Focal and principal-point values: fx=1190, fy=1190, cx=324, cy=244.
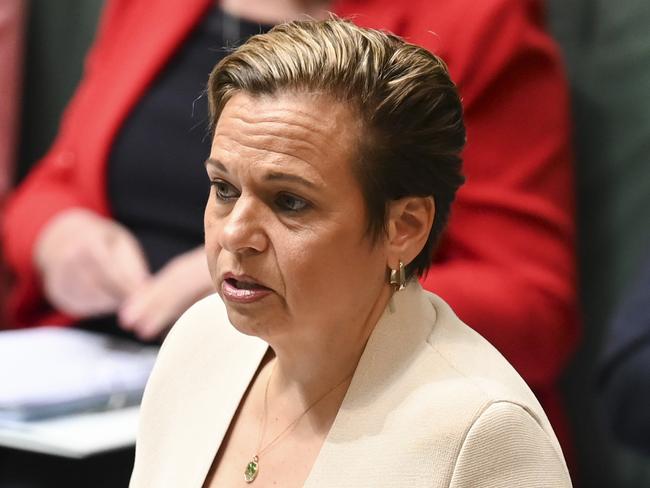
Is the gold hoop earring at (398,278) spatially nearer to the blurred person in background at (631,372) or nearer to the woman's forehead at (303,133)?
the woman's forehead at (303,133)

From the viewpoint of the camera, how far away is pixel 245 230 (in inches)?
27.2

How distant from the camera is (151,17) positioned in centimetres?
148

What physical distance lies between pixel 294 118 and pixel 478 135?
521mm

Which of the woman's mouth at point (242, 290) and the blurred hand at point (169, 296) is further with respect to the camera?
the blurred hand at point (169, 296)

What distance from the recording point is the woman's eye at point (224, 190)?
0.72 metres

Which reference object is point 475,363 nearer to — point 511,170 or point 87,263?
point 511,170

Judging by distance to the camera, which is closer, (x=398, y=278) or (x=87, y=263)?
(x=398, y=278)

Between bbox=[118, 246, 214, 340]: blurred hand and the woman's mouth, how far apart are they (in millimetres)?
522

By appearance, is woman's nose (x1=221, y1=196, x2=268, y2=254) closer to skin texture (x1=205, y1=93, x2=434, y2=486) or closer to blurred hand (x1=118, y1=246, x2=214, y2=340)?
skin texture (x1=205, y1=93, x2=434, y2=486)

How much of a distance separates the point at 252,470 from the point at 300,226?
0.18 m

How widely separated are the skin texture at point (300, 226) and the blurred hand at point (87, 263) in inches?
24.8

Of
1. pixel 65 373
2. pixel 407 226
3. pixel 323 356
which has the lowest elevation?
pixel 65 373

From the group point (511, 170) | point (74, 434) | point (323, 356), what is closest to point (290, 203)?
point (323, 356)

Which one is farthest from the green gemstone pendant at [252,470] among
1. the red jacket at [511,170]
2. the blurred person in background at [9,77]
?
the blurred person in background at [9,77]
